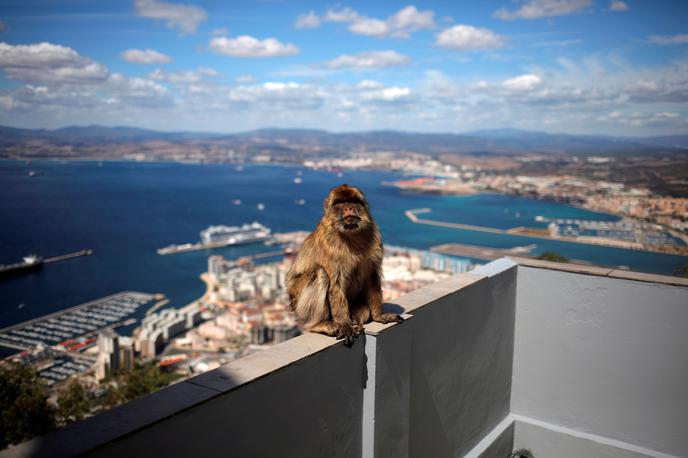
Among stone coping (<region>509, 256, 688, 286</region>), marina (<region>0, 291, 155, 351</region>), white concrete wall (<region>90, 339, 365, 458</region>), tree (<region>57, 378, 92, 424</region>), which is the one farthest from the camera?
marina (<region>0, 291, 155, 351</region>)

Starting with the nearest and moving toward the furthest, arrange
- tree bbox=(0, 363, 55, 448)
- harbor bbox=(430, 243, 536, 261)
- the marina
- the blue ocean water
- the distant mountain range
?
tree bbox=(0, 363, 55, 448) < the marina < the blue ocean water < harbor bbox=(430, 243, 536, 261) < the distant mountain range

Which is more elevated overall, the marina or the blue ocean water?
the blue ocean water

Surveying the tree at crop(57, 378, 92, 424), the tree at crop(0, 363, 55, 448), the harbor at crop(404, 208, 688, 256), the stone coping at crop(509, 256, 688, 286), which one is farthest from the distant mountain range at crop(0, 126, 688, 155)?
the stone coping at crop(509, 256, 688, 286)

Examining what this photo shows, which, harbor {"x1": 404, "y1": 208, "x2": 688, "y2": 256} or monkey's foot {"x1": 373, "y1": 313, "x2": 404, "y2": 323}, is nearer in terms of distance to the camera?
monkey's foot {"x1": 373, "y1": 313, "x2": 404, "y2": 323}

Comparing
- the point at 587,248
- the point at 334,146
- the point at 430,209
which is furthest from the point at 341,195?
the point at 334,146

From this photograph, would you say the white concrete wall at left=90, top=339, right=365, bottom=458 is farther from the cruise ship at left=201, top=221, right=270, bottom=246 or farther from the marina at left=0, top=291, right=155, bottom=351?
the cruise ship at left=201, top=221, right=270, bottom=246

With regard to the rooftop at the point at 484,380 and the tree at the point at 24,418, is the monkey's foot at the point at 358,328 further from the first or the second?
the tree at the point at 24,418

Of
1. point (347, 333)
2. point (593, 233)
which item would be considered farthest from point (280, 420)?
point (593, 233)

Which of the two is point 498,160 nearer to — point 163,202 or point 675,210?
point 163,202
